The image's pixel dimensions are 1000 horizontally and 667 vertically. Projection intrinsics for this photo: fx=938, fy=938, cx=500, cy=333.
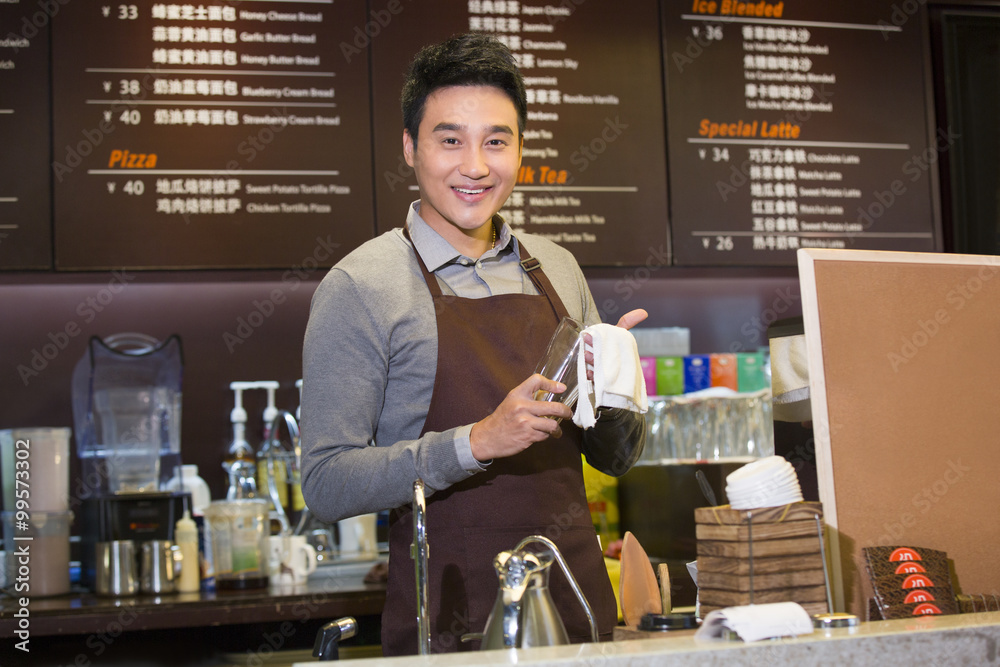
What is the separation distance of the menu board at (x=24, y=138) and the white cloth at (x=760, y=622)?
2127 mm

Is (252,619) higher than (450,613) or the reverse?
the reverse

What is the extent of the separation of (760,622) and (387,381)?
70 centimetres

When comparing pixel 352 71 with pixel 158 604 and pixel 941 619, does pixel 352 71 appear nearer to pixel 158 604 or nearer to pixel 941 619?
pixel 158 604

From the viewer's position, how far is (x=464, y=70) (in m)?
1.40

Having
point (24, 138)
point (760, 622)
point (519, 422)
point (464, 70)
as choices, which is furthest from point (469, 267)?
point (24, 138)

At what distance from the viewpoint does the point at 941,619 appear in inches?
36.5

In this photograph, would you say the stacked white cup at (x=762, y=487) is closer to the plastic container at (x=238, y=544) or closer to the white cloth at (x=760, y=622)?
the white cloth at (x=760, y=622)

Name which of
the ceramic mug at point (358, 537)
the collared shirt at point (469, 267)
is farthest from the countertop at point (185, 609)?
the collared shirt at point (469, 267)

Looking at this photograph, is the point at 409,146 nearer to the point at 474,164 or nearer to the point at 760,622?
the point at 474,164

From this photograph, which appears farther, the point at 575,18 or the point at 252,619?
the point at 575,18

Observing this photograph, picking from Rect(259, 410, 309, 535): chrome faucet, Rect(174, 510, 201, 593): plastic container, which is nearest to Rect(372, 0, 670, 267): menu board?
Rect(259, 410, 309, 535): chrome faucet

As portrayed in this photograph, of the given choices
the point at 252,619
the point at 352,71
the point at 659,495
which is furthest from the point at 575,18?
the point at 252,619

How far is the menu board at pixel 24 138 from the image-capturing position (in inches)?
95.5

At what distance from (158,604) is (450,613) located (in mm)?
1135
